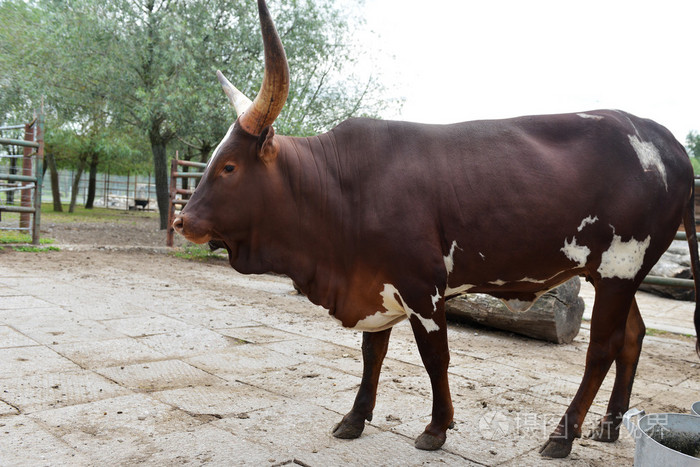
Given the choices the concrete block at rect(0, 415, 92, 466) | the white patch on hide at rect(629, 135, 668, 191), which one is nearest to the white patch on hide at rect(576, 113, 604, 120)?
the white patch on hide at rect(629, 135, 668, 191)

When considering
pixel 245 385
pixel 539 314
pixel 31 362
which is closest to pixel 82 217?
pixel 31 362

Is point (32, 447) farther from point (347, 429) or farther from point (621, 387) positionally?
point (621, 387)

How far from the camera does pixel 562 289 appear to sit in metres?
5.18

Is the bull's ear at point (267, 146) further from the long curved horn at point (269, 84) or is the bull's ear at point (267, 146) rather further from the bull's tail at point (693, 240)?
the bull's tail at point (693, 240)

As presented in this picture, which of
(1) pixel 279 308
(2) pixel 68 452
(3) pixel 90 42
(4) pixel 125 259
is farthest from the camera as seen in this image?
(3) pixel 90 42

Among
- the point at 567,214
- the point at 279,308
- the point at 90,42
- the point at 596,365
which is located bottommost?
the point at 279,308

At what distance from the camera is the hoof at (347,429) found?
2834 mm

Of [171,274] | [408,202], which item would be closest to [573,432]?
[408,202]

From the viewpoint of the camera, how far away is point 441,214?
2742mm

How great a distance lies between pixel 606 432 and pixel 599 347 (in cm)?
55

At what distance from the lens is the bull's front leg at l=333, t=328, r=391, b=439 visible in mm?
2852

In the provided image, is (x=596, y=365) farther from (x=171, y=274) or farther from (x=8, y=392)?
(x=171, y=274)

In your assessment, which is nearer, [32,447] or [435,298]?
[32,447]

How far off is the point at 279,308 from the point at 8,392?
10.7 feet
